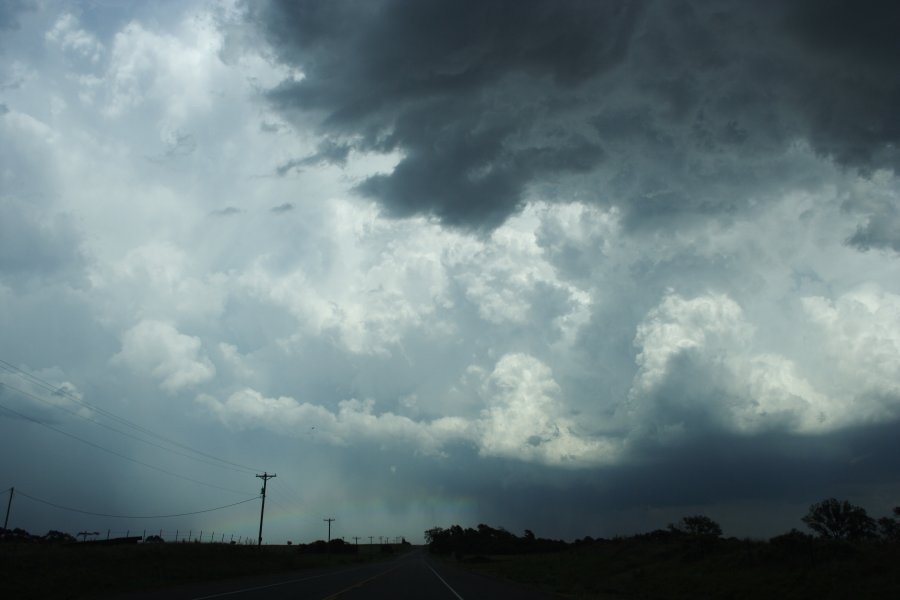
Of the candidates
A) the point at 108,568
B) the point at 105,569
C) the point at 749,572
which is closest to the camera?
the point at 749,572

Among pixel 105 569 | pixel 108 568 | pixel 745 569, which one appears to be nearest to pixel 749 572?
pixel 745 569

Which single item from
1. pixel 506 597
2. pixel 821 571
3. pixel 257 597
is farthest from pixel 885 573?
pixel 257 597

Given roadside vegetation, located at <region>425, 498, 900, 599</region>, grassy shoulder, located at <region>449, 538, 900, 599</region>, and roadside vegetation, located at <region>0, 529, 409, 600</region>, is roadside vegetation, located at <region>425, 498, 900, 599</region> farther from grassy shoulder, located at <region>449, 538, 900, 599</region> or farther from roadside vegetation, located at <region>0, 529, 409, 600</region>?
roadside vegetation, located at <region>0, 529, 409, 600</region>

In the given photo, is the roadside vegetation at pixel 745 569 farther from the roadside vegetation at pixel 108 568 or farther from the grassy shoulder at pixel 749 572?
the roadside vegetation at pixel 108 568

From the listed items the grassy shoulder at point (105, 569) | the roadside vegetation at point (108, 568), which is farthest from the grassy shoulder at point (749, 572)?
the roadside vegetation at point (108, 568)

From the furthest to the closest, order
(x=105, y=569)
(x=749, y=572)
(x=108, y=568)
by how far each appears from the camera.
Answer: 1. (x=108, y=568)
2. (x=105, y=569)
3. (x=749, y=572)

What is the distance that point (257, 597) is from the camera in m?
26.2

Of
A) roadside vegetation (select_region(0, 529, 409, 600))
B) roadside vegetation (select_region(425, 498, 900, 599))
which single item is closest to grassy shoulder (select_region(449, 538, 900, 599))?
roadside vegetation (select_region(425, 498, 900, 599))

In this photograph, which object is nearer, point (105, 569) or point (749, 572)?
point (749, 572)

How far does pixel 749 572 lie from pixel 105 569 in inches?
1563

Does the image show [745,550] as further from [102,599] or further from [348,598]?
[102,599]

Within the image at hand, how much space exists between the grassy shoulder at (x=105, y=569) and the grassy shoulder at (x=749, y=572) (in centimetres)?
2534

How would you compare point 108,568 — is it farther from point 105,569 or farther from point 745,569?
point 745,569

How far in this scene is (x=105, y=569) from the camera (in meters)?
41.5
